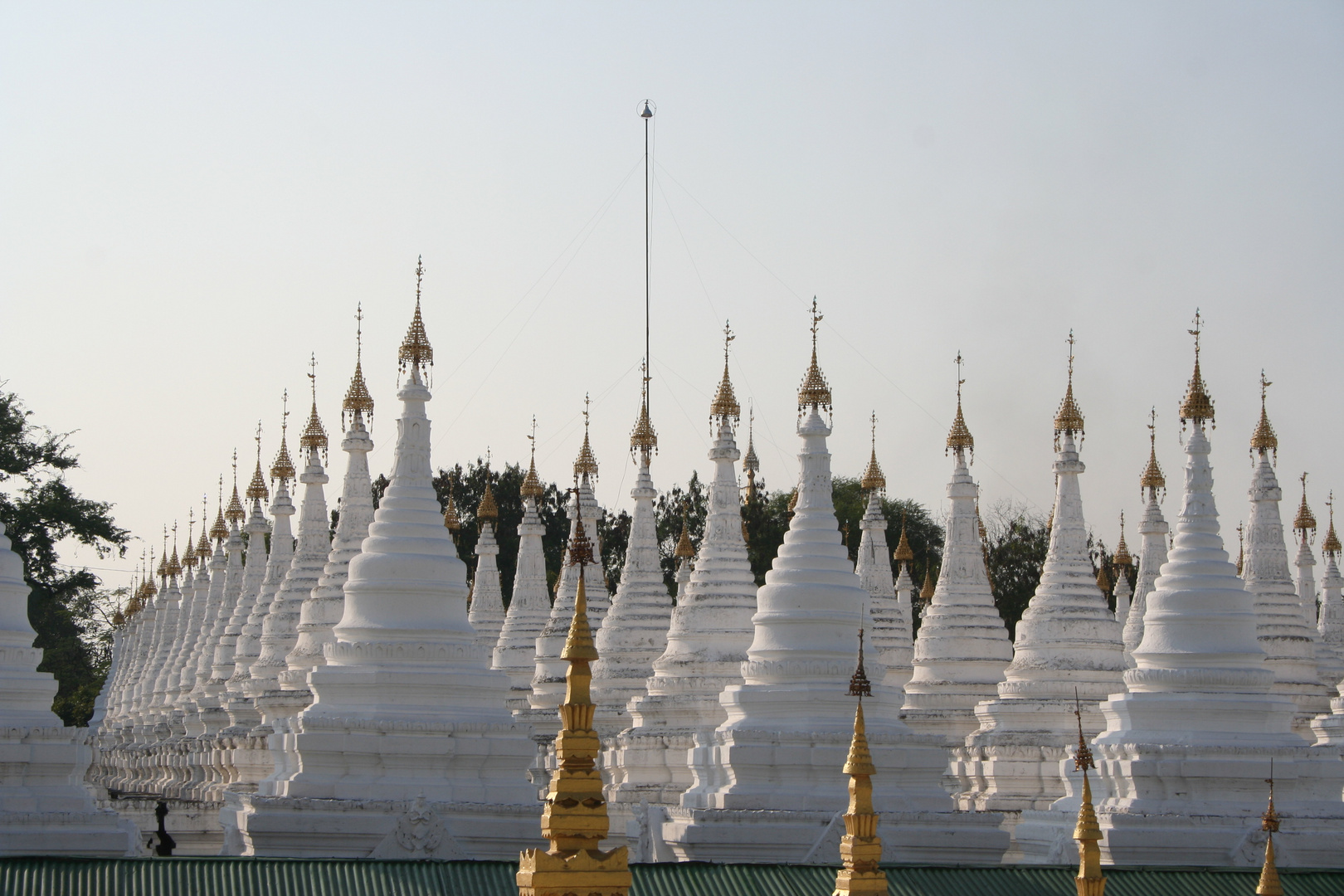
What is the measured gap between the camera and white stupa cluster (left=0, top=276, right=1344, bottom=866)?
1147 inches

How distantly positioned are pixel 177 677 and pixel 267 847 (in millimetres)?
30952

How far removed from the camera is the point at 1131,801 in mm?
29719

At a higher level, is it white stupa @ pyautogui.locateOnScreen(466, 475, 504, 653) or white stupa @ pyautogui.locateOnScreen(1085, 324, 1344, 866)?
white stupa @ pyautogui.locateOnScreen(466, 475, 504, 653)

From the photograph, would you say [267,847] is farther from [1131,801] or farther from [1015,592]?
[1015,592]

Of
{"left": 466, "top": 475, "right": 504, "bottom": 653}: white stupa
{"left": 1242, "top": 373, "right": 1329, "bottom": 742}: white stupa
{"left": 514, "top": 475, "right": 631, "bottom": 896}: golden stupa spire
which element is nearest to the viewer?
{"left": 514, "top": 475, "right": 631, "bottom": 896}: golden stupa spire

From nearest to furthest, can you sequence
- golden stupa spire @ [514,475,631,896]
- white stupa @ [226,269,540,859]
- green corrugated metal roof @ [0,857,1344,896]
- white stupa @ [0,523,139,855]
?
golden stupa spire @ [514,475,631,896] < green corrugated metal roof @ [0,857,1344,896] < white stupa @ [226,269,540,859] < white stupa @ [0,523,139,855]

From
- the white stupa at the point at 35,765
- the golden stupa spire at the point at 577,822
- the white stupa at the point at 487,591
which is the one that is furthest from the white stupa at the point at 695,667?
the golden stupa spire at the point at 577,822

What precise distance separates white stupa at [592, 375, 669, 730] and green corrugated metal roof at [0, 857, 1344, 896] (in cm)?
1379

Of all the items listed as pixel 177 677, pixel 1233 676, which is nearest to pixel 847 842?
pixel 1233 676

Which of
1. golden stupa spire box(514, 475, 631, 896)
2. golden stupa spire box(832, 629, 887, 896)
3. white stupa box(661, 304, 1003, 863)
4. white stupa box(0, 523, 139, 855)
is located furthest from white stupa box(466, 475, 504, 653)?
golden stupa spire box(514, 475, 631, 896)

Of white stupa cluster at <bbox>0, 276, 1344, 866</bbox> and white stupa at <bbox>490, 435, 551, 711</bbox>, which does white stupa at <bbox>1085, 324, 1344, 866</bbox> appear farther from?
white stupa at <bbox>490, 435, 551, 711</bbox>

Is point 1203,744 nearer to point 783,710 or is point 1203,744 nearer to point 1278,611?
point 783,710

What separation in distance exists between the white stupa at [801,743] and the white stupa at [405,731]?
2.70 metres

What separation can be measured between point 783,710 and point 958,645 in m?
9.58
